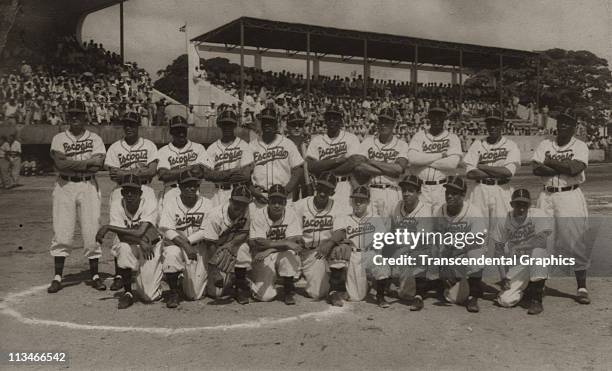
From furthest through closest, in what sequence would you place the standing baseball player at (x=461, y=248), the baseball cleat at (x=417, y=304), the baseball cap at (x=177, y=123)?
1. the baseball cap at (x=177, y=123)
2. the standing baseball player at (x=461, y=248)
3. the baseball cleat at (x=417, y=304)

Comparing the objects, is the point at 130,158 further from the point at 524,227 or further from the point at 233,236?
the point at 524,227

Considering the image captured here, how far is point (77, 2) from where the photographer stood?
23.1m

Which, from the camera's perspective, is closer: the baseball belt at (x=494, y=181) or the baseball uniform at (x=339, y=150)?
the baseball belt at (x=494, y=181)

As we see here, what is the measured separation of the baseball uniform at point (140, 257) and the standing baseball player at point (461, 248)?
2711 mm

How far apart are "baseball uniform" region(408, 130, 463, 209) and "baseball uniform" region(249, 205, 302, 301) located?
135 cm

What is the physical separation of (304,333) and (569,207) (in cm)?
282

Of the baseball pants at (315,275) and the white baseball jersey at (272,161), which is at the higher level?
the white baseball jersey at (272,161)

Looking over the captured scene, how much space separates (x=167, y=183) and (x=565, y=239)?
4.02m

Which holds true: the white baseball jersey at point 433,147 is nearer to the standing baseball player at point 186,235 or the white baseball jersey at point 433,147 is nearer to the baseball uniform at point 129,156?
the standing baseball player at point 186,235

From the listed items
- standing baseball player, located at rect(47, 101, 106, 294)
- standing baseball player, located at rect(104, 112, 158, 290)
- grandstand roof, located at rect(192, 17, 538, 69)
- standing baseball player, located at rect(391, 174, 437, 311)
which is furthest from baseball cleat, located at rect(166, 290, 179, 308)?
grandstand roof, located at rect(192, 17, 538, 69)

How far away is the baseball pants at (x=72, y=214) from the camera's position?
5875 millimetres

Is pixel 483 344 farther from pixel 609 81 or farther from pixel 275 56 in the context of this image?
pixel 609 81

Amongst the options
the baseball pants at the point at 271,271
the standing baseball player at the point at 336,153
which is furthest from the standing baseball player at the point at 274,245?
the standing baseball player at the point at 336,153

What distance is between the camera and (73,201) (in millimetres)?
5934
